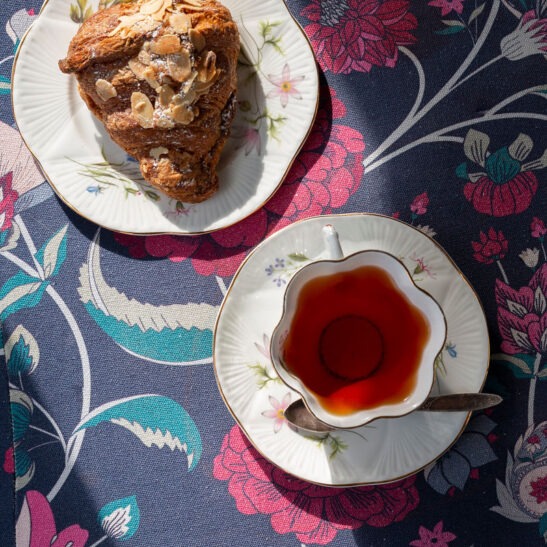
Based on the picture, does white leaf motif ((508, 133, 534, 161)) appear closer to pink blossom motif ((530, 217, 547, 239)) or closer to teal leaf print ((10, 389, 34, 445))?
pink blossom motif ((530, 217, 547, 239))

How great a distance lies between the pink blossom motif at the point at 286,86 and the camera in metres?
0.92

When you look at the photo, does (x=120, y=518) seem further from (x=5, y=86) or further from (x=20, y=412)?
(x=5, y=86)

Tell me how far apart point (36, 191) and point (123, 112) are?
24cm

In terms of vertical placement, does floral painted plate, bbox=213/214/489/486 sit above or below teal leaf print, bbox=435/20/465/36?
below

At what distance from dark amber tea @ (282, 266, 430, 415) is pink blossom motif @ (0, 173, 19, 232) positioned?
0.52 m

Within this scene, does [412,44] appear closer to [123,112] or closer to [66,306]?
[123,112]

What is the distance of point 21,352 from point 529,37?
0.98 metres

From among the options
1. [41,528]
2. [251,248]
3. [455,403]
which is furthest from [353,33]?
[41,528]

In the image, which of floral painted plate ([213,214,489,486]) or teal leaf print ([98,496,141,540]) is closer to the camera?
floral painted plate ([213,214,489,486])

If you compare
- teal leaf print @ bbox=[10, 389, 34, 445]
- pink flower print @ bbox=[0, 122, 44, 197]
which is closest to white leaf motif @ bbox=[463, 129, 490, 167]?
pink flower print @ bbox=[0, 122, 44, 197]

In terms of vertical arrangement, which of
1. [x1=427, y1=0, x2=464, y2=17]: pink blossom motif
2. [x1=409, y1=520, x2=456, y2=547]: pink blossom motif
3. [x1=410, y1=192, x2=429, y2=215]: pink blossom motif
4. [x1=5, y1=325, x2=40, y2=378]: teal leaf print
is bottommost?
[x1=409, y1=520, x2=456, y2=547]: pink blossom motif

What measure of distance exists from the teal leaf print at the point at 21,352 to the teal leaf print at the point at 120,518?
27 centimetres

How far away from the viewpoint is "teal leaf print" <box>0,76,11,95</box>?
985 mm

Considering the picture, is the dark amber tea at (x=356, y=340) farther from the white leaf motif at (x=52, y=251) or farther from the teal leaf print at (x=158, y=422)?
the white leaf motif at (x=52, y=251)
